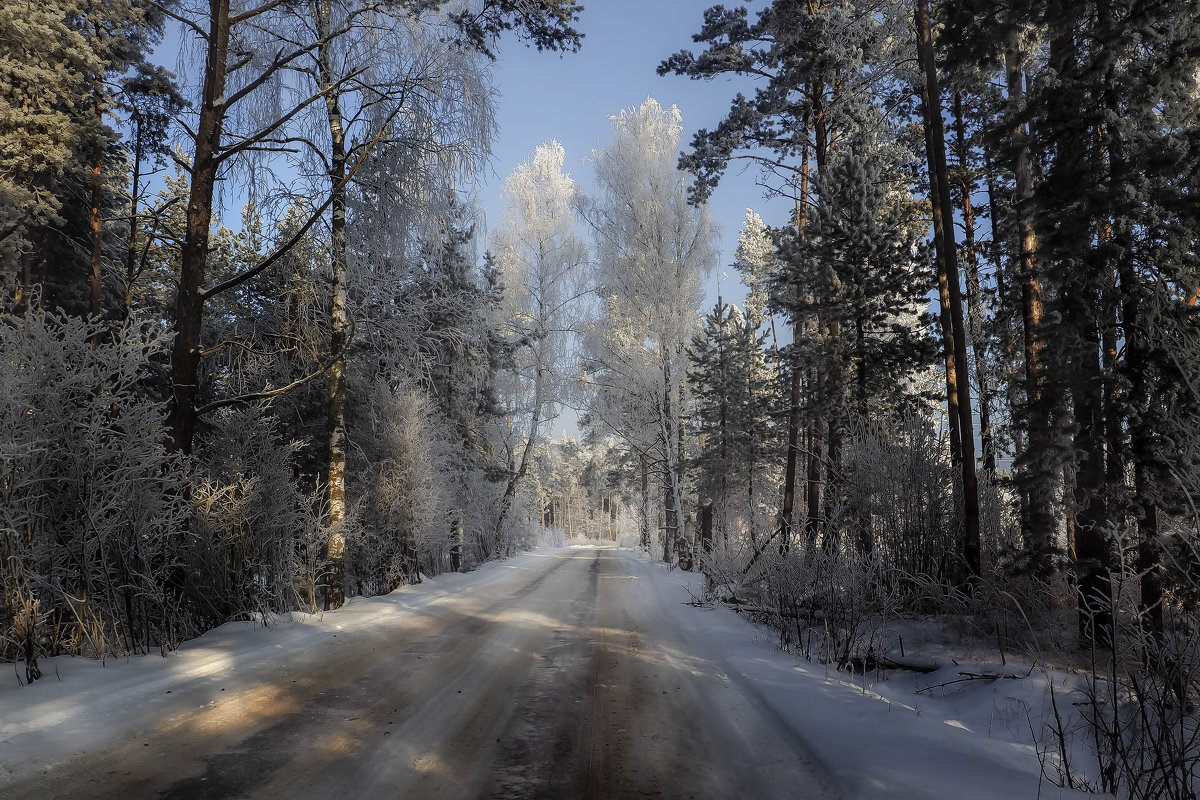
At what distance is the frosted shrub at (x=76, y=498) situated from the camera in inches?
185

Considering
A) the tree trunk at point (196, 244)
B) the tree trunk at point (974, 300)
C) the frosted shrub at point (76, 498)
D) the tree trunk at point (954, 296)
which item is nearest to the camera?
the frosted shrub at point (76, 498)

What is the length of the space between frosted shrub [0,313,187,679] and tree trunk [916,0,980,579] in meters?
9.09

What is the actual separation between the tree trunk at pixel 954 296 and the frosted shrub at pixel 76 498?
9085 millimetres

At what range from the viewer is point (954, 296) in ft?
27.8

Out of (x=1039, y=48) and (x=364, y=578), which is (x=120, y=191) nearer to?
(x=364, y=578)

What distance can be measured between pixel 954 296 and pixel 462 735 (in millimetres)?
8326

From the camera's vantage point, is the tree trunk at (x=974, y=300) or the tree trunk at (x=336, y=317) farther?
the tree trunk at (x=974, y=300)

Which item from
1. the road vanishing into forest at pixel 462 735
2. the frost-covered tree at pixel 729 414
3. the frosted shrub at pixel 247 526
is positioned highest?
the frost-covered tree at pixel 729 414

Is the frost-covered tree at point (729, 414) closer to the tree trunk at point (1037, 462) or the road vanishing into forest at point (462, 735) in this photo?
the tree trunk at point (1037, 462)

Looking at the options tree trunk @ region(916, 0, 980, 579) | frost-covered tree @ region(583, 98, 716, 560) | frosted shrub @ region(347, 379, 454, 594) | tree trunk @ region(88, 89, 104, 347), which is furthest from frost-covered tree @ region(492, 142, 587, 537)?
tree trunk @ region(916, 0, 980, 579)

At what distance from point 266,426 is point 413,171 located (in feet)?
16.7

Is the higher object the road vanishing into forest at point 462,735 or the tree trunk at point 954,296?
the tree trunk at point 954,296

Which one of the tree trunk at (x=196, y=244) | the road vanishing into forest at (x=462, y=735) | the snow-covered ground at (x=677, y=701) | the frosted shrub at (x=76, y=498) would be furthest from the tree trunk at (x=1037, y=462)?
the tree trunk at (x=196, y=244)

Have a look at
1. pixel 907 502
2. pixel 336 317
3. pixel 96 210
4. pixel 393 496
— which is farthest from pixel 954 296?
pixel 96 210
